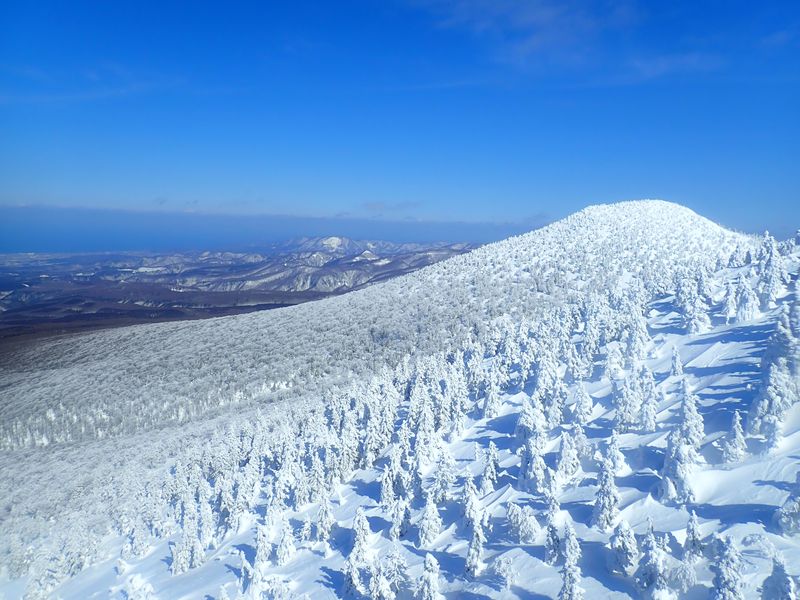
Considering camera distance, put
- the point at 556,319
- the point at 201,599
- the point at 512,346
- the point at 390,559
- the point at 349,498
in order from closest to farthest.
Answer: the point at 390,559
the point at 201,599
the point at 349,498
the point at 512,346
the point at 556,319

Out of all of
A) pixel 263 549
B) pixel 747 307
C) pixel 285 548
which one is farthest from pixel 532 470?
pixel 747 307

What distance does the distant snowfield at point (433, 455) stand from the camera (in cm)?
2659

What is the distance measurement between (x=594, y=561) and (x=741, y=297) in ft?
124

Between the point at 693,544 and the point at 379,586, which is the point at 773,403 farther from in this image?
the point at 379,586

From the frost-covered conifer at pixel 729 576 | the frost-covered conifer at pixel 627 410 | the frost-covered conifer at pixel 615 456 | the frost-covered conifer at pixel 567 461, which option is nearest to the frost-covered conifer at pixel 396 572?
the frost-covered conifer at pixel 567 461

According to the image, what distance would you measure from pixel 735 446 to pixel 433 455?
81.3ft

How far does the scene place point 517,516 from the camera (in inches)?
1144

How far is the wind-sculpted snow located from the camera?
8644 centimetres

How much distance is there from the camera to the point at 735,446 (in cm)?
2767

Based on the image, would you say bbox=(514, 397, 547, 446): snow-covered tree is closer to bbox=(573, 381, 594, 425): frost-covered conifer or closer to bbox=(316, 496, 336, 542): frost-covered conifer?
bbox=(573, 381, 594, 425): frost-covered conifer

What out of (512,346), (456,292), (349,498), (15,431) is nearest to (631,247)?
(456,292)

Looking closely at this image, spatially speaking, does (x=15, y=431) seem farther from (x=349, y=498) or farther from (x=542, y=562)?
(x=542, y=562)

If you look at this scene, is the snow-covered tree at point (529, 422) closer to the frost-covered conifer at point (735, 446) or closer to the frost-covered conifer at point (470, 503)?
the frost-covered conifer at point (470, 503)

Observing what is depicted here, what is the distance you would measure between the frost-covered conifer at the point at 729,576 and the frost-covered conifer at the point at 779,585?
0.91m
